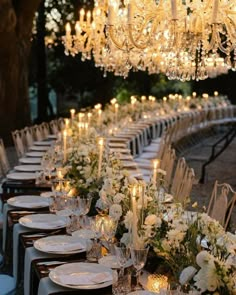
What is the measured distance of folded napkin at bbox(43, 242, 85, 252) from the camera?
3.70 m

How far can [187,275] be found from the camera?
2539 millimetres

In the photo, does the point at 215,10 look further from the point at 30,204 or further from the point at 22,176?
the point at 22,176

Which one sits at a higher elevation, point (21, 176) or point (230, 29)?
point (230, 29)

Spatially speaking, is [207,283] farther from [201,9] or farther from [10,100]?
[10,100]

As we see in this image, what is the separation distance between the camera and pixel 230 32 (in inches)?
231

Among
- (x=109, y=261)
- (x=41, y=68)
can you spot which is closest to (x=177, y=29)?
(x=109, y=261)

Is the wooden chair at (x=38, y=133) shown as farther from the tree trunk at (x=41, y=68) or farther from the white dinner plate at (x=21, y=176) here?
the tree trunk at (x=41, y=68)

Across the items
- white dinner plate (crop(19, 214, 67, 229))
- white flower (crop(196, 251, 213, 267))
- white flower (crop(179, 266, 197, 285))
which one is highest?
white flower (crop(196, 251, 213, 267))

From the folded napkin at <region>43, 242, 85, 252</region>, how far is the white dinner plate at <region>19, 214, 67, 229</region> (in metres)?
0.41

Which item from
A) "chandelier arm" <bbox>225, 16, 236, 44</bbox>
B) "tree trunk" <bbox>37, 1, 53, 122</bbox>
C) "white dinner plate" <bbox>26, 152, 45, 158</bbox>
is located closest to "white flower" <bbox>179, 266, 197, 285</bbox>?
"chandelier arm" <bbox>225, 16, 236, 44</bbox>

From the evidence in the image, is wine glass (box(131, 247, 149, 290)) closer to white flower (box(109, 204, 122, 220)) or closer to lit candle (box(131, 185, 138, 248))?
lit candle (box(131, 185, 138, 248))

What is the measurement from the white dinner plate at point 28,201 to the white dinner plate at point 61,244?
3.20ft

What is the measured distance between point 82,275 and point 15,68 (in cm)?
1153

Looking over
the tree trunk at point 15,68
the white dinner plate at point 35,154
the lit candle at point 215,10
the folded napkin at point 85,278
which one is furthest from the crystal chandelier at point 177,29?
the tree trunk at point 15,68
